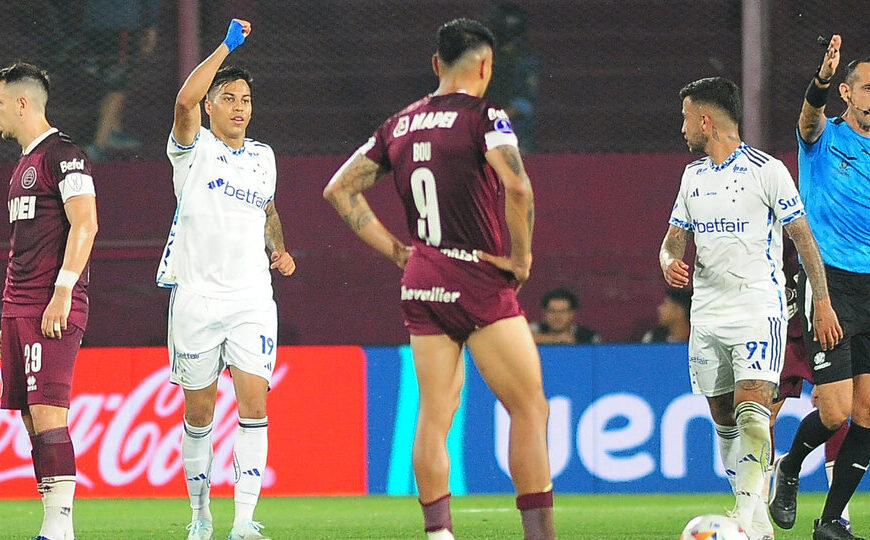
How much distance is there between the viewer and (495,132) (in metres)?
4.95

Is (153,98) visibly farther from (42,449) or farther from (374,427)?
(42,449)

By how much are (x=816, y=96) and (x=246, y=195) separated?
111 inches

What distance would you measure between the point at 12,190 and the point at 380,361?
13.3 feet

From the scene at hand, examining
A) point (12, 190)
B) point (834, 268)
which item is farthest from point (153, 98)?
point (834, 268)

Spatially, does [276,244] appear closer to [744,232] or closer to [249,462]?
[249,462]

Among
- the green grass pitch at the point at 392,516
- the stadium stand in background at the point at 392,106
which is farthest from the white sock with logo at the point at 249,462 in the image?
the stadium stand in background at the point at 392,106

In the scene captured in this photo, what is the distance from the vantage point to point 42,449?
6.02 meters

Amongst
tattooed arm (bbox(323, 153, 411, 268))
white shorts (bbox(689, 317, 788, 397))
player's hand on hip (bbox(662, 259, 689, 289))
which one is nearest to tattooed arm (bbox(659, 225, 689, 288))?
player's hand on hip (bbox(662, 259, 689, 289))

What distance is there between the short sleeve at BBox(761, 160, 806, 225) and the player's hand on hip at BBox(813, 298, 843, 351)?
41cm

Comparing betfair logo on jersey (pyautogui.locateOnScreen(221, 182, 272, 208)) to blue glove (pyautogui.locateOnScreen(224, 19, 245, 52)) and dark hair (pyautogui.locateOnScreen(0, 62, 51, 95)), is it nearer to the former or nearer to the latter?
blue glove (pyautogui.locateOnScreen(224, 19, 245, 52))

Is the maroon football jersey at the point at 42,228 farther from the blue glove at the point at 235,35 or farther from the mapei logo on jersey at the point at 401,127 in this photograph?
the mapei logo on jersey at the point at 401,127

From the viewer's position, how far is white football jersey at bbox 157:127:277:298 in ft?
22.0

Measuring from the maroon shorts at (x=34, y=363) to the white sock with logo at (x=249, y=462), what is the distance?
2.94ft

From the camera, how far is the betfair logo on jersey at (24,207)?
20.0 feet
